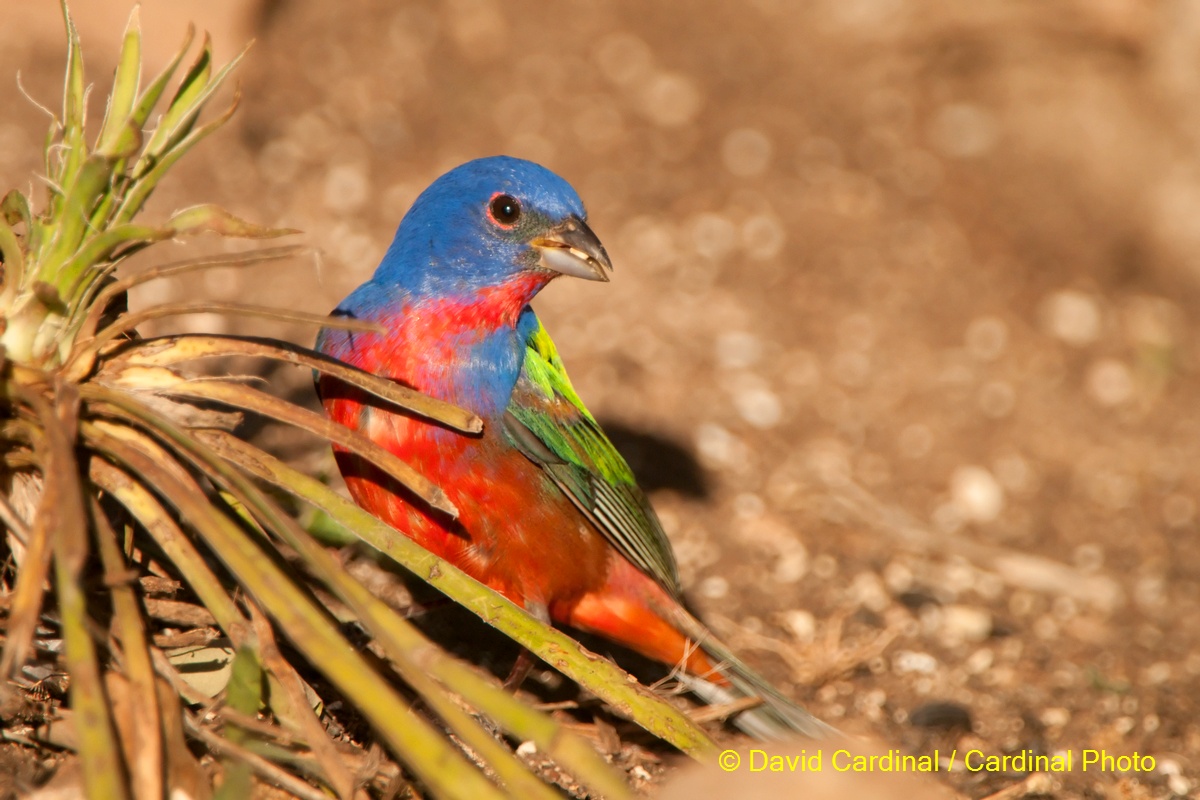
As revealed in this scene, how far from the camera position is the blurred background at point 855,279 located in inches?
156

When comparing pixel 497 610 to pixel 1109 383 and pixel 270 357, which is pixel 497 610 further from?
pixel 1109 383

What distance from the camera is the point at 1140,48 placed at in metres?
6.07

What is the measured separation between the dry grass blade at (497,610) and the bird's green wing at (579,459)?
0.70 meters

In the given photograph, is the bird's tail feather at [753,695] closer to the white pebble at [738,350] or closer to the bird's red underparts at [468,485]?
the bird's red underparts at [468,485]

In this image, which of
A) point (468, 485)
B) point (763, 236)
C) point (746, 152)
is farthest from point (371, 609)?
point (746, 152)

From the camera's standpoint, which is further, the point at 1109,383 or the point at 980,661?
the point at 1109,383

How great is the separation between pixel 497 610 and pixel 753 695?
109 cm

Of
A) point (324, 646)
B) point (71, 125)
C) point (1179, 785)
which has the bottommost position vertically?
point (324, 646)

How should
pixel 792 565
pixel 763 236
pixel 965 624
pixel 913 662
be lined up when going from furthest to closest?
pixel 763 236 → pixel 792 565 → pixel 965 624 → pixel 913 662

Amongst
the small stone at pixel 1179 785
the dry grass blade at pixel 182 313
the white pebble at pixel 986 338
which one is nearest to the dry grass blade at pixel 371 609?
the dry grass blade at pixel 182 313

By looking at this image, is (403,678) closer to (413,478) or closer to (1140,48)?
(413,478)

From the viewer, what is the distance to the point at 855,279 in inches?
223

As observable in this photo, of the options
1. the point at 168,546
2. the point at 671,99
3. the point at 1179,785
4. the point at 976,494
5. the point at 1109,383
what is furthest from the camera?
the point at 671,99

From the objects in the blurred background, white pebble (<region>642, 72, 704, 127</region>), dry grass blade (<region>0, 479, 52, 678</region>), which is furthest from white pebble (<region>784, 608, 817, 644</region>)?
white pebble (<region>642, 72, 704, 127</region>)
